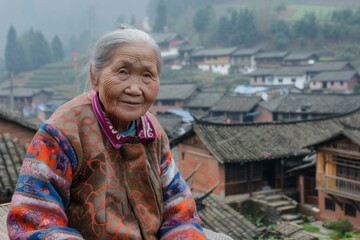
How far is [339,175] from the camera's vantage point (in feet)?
55.5

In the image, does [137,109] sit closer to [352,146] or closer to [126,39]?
[126,39]

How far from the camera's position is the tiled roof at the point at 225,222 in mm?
9680

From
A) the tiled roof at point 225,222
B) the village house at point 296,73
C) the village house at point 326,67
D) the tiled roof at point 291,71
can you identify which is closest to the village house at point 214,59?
the village house at point 296,73

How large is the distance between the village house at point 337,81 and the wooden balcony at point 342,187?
1134 inches

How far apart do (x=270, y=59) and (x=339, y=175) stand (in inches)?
1715

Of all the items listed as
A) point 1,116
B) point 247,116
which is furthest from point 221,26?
point 1,116

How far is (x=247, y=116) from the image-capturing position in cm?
3588

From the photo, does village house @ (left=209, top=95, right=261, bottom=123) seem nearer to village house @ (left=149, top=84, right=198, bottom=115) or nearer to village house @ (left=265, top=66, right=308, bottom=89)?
village house @ (left=149, top=84, right=198, bottom=115)

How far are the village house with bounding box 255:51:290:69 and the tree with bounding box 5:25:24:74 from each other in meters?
42.5

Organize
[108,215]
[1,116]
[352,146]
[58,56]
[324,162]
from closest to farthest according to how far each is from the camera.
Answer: [108,215] < [1,116] < [352,146] < [324,162] < [58,56]

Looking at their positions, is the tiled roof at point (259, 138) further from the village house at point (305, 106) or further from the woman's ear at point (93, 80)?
the woman's ear at point (93, 80)

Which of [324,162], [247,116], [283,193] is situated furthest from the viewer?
[247,116]

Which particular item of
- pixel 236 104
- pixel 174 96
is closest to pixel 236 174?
pixel 236 104

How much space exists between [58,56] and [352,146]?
76406 mm
